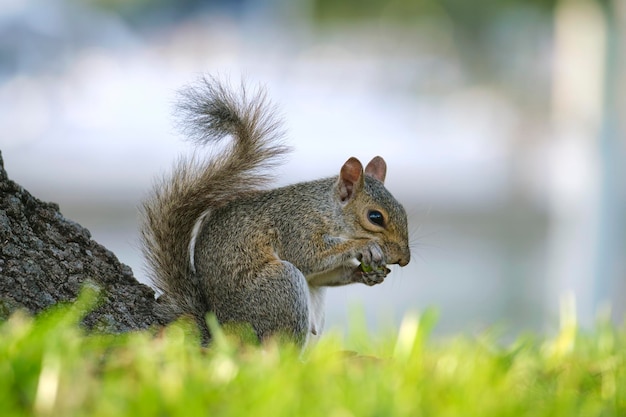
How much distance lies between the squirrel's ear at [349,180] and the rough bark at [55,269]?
605 millimetres

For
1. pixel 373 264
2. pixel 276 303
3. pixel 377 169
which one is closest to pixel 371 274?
pixel 373 264

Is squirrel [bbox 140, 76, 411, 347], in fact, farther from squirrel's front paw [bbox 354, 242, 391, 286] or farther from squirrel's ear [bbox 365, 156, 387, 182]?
squirrel's ear [bbox 365, 156, 387, 182]

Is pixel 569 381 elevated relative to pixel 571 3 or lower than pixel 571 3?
lower

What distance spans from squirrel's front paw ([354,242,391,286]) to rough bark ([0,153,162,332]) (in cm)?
53

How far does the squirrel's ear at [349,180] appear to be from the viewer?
253 centimetres

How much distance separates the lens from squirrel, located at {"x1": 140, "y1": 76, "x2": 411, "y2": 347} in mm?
2270

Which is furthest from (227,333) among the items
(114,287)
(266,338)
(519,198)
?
(519,198)

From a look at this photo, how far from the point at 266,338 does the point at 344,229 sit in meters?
0.40

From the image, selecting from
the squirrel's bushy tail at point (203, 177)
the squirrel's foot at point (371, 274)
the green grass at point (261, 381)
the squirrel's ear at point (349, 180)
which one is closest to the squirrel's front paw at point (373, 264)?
the squirrel's foot at point (371, 274)

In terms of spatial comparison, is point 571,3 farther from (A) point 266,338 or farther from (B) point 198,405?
(B) point 198,405

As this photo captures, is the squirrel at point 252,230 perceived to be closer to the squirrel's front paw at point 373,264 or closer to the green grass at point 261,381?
the squirrel's front paw at point 373,264

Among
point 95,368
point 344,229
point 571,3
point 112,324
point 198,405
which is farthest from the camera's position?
point 571,3

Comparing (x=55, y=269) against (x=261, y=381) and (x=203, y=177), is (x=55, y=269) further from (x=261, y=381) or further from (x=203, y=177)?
(x=261, y=381)

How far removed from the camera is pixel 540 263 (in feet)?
22.9
